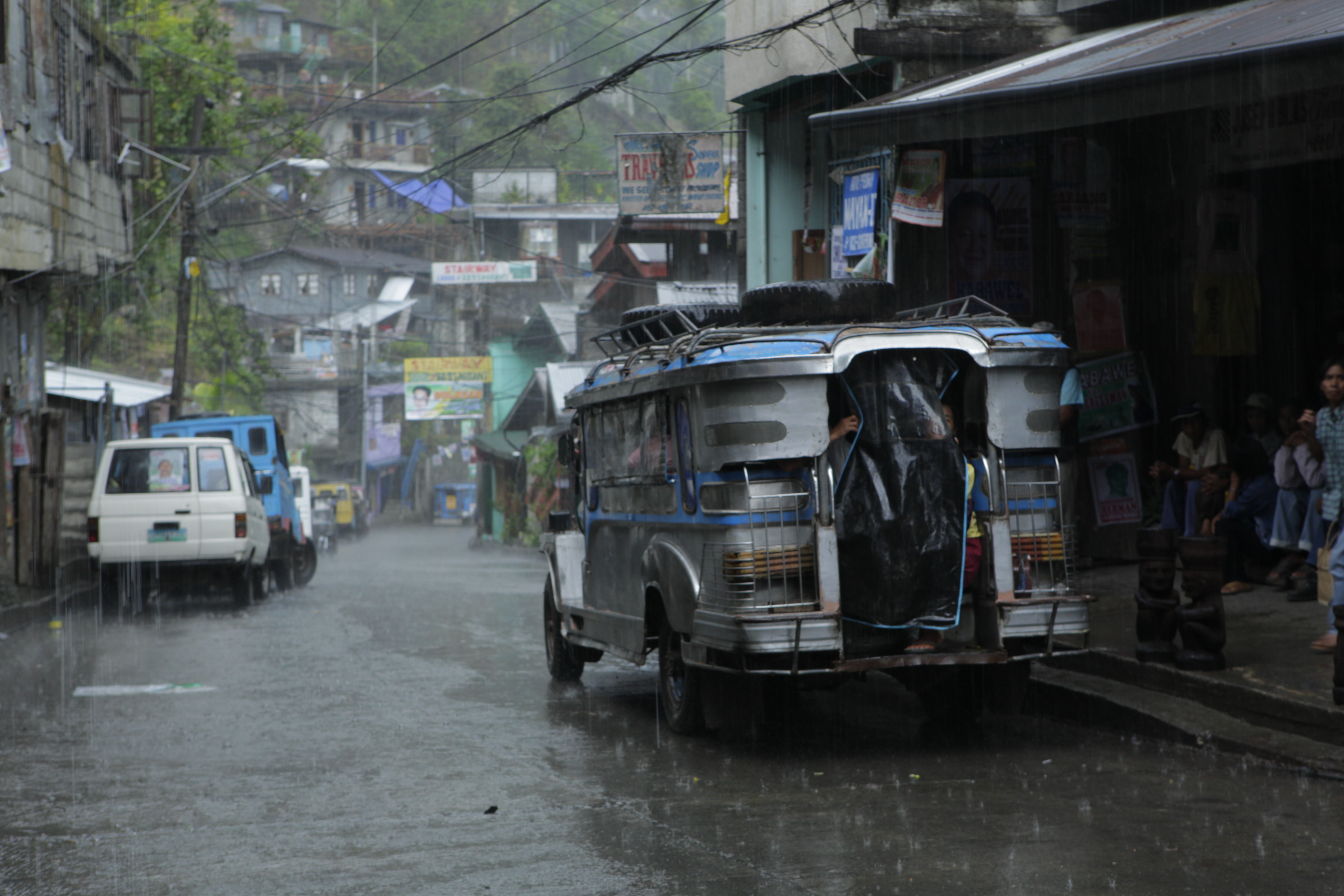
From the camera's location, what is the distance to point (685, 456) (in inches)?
319

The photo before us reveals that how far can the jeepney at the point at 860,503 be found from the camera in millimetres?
7527

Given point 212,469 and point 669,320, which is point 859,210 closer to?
point 669,320

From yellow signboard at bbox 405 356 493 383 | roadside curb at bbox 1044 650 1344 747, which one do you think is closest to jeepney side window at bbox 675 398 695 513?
roadside curb at bbox 1044 650 1344 747

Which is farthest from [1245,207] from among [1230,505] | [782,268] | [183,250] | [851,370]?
[183,250]

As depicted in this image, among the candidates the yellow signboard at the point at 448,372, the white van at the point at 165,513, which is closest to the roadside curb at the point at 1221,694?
the white van at the point at 165,513

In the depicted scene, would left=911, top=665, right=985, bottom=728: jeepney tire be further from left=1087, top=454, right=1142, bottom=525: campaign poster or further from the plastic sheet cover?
left=1087, top=454, right=1142, bottom=525: campaign poster

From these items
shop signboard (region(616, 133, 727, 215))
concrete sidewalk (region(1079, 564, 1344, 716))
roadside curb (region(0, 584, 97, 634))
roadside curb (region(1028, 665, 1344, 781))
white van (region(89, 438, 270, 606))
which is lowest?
roadside curb (region(0, 584, 97, 634))

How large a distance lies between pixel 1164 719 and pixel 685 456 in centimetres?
311

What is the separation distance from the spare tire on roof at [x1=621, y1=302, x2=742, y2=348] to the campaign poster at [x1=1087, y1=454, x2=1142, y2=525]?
4.61m

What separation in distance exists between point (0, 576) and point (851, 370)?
12.8 meters

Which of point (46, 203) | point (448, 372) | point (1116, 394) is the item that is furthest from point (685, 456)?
point (448, 372)

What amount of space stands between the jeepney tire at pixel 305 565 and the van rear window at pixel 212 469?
17.9ft

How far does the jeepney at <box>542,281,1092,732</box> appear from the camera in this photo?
753 centimetres

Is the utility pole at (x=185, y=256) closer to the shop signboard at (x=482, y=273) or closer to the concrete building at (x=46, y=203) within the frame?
the concrete building at (x=46, y=203)
